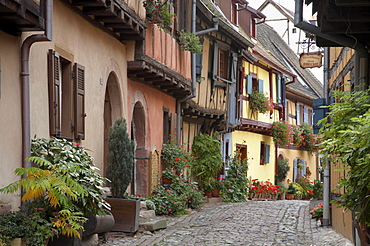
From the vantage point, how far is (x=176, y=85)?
15.2 metres

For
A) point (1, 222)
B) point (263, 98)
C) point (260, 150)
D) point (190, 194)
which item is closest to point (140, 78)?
point (190, 194)

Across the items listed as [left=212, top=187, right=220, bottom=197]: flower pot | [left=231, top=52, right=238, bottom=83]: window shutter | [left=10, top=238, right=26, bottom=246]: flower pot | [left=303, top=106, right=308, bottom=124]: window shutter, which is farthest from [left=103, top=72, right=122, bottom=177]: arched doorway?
[left=303, top=106, right=308, bottom=124]: window shutter

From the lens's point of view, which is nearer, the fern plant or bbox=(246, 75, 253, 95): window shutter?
the fern plant

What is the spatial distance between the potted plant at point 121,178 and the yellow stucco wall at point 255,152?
1341cm

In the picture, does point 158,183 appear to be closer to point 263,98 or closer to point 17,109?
point 17,109

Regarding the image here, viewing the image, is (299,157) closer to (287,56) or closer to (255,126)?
(287,56)

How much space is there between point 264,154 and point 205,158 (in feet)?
28.9

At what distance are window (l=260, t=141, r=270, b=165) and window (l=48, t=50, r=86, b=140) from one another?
17.7 meters

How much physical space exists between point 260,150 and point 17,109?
66.3 feet

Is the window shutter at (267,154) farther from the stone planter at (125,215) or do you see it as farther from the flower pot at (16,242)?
the flower pot at (16,242)

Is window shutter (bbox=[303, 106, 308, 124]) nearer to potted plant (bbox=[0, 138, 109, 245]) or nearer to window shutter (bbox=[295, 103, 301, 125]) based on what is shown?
window shutter (bbox=[295, 103, 301, 125])

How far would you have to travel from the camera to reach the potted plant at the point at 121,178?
10328 millimetres

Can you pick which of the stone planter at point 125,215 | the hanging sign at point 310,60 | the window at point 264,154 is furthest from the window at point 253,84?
the stone planter at point 125,215

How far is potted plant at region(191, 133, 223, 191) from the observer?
18.6m
